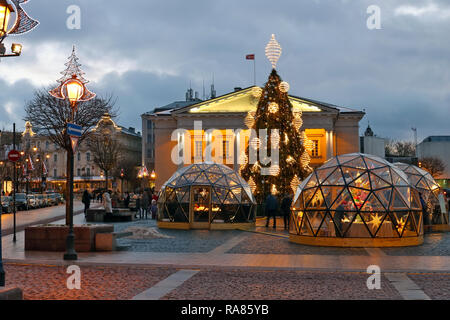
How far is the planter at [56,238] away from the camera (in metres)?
16.9

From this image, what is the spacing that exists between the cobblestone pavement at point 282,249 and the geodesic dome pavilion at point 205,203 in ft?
Answer: 20.8

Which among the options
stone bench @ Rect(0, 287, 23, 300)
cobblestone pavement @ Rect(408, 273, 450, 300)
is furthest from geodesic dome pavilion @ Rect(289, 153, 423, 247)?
stone bench @ Rect(0, 287, 23, 300)

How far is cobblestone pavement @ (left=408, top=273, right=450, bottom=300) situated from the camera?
32.7 feet

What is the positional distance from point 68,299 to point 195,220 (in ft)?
57.7

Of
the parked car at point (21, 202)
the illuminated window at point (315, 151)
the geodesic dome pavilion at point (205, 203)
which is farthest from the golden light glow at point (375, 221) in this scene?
the illuminated window at point (315, 151)

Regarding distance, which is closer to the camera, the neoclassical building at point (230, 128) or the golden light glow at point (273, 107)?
the golden light glow at point (273, 107)

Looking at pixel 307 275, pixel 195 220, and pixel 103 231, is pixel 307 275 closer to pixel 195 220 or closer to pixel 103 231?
pixel 103 231

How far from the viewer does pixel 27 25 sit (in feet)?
40.2

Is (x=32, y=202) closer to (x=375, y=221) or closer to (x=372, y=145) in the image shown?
(x=375, y=221)

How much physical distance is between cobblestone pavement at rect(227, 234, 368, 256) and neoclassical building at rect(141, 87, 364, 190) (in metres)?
45.6

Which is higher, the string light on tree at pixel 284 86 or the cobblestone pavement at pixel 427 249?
the string light on tree at pixel 284 86

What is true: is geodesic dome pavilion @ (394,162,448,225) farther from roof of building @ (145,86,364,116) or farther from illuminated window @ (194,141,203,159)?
illuminated window @ (194,141,203,159)

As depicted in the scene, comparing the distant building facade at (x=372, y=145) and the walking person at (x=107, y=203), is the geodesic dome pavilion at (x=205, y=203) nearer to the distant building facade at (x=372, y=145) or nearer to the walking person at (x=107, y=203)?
the walking person at (x=107, y=203)
